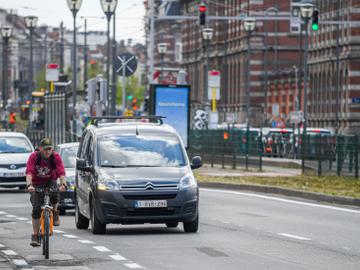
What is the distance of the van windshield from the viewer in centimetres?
2362

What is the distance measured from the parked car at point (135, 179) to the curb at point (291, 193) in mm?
9129

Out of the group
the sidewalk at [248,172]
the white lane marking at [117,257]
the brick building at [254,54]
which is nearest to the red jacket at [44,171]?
the white lane marking at [117,257]

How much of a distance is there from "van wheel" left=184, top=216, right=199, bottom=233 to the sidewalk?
993 inches

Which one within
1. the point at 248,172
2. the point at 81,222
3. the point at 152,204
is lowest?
the point at 248,172

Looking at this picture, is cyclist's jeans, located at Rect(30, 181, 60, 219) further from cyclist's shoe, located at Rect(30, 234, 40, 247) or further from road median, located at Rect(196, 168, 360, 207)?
road median, located at Rect(196, 168, 360, 207)

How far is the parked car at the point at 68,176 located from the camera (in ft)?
98.4

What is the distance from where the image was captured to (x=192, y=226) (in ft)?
76.0

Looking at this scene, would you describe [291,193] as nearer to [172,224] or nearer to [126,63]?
[172,224]

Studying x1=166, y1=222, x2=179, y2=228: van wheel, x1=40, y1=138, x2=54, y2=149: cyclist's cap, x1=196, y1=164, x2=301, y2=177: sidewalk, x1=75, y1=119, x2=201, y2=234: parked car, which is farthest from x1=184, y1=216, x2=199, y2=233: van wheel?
x1=196, y1=164, x2=301, y2=177: sidewalk

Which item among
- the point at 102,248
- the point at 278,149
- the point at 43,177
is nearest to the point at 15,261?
the point at 43,177

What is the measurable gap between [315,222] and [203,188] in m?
16.7

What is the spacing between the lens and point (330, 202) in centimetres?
3403

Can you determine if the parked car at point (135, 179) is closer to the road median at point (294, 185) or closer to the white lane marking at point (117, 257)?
the white lane marking at point (117, 257)

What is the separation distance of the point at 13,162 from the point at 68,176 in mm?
9436
